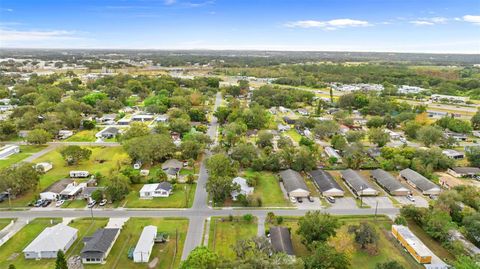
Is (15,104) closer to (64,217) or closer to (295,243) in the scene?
(64,217)

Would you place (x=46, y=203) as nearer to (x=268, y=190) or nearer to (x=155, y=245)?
(x=155, y=245)

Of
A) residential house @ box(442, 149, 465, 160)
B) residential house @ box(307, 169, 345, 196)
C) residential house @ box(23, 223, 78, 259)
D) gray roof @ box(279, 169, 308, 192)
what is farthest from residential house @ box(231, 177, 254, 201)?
residential house @ box(442, 149, 465, 160)

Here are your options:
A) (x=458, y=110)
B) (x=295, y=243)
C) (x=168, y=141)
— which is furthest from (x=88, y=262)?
(x=458, y=110)

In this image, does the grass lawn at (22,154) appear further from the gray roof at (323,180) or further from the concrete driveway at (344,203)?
the concrete driveway at (344,203)

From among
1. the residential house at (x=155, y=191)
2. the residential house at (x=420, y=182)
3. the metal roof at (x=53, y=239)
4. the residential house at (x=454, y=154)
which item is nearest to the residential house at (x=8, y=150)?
the residential house at (x=155, y=191)

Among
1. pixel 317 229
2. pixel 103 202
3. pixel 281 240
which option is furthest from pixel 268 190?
pixel 103 202
